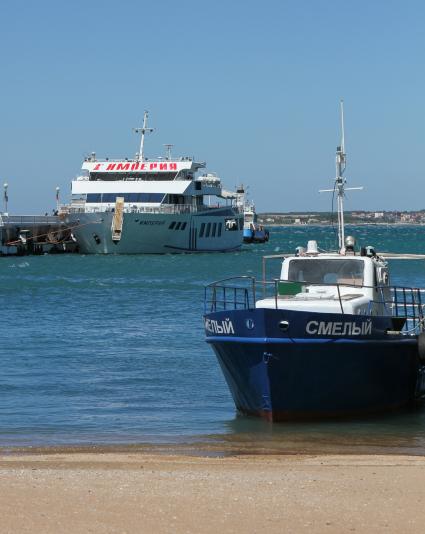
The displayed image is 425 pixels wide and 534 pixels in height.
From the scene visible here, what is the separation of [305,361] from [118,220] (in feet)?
218

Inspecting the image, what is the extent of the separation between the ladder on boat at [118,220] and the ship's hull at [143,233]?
252mm

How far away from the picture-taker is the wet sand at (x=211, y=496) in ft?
30.8

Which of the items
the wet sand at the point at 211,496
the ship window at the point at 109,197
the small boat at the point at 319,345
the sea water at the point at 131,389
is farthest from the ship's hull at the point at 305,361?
the ship window at the point at 109,197

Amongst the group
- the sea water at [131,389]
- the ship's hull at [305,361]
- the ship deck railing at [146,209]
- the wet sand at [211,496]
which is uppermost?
the ship deck railing at [146,209]

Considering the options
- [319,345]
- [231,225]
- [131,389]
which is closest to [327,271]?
[319,345]

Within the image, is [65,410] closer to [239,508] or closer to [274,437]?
[274,437]

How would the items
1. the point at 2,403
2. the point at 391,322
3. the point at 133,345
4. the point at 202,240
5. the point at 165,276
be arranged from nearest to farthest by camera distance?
the point at 391,322 → the point at 2,403 → the point at 133,345 → the point at 165,276 → the point at 202,240

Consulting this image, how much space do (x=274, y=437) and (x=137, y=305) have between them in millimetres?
25448

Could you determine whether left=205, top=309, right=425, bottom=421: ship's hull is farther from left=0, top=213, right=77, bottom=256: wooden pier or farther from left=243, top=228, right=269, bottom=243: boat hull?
left=243, top=228, right=269, bottom=243: boat hull

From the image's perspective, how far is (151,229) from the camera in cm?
8319

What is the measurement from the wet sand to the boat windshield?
548cm

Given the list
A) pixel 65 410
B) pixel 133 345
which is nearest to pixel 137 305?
pixel 133 345

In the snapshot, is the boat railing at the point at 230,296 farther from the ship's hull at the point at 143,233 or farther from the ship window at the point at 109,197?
the ship window at the point at 109,197

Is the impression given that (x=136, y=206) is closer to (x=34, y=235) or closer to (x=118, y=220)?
(x=118, y=220)
